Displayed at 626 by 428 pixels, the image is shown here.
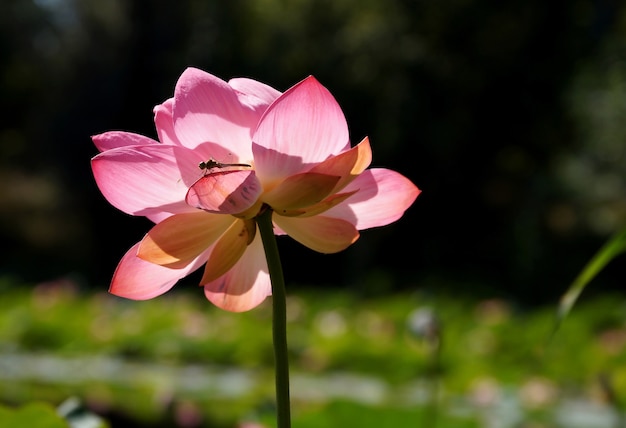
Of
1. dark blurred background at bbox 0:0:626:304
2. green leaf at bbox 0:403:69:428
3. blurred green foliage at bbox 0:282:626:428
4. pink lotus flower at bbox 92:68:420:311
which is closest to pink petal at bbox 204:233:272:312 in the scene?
pink lotus flower at bbox 92:68:420:311

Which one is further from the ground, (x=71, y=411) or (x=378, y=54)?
(x=71, y=411)

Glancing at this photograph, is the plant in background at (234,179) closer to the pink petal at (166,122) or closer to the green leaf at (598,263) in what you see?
the pink petal at (166,122)

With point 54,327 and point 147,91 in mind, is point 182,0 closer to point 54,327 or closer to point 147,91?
point 147,91

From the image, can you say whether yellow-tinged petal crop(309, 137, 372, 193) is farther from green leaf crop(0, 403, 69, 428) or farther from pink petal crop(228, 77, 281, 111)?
green leaf crop(0, 403, 69, 428)

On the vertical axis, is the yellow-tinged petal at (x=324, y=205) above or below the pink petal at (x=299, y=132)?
below

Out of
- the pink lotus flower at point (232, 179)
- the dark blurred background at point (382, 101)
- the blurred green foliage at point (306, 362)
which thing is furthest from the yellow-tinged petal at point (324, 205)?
the dark blurred background at point (382, 101)

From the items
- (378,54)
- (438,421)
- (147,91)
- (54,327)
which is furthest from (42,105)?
(438,421)

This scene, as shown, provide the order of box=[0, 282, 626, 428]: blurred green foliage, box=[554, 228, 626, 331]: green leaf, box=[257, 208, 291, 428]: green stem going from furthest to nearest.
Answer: box=[0, 282, 626, 428]: blurred green foliage, box=[554, 228, 626, 331]: green leaf, box=[257, 208, 291, 428]: green stem
